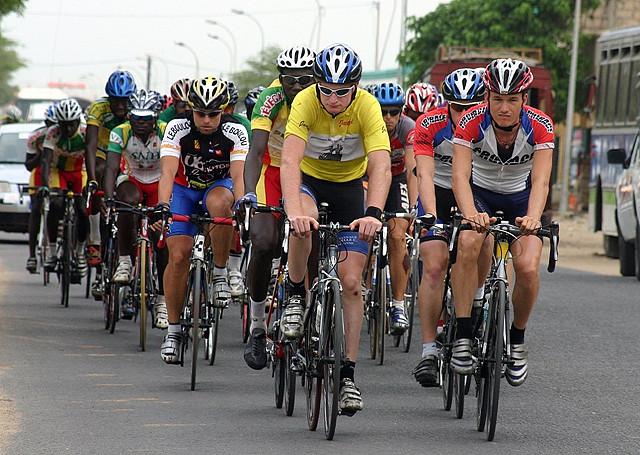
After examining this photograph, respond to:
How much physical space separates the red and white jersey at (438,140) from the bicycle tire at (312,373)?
201 cm

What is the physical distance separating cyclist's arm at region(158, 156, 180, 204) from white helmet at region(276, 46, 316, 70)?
1077 mm

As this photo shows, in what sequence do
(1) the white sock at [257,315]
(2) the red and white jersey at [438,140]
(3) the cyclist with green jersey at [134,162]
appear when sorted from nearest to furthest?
1. (1) the white sock at [257,315]
2. (2) the red and white jersey at [438,140]
3. (3) the cyclist with green jersey at [134,162]

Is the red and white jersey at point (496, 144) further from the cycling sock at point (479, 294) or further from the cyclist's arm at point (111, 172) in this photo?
the cyclist's arm at point (111, 172)

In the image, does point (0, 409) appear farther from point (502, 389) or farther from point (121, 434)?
point (502, 389)

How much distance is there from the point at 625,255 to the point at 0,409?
50.3 feet

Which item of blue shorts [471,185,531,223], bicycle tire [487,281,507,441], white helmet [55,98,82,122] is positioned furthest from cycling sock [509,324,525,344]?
white helmet [55,98,82,122]

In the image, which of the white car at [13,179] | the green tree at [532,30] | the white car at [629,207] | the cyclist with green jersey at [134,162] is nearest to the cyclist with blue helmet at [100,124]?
the cyclist with green jersey at [134,162]

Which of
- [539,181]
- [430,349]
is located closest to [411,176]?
[430,349]

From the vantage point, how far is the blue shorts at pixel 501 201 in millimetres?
9508

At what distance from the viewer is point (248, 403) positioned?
980 cm

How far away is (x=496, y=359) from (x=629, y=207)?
1474 centimetres

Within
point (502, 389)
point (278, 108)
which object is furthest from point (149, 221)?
point (502, 389)

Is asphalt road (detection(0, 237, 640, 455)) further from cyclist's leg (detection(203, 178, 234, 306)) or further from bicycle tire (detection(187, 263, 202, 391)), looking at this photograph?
cyclist's leg (detection(203, 178, 234, 306))

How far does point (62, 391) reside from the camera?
398 inches
